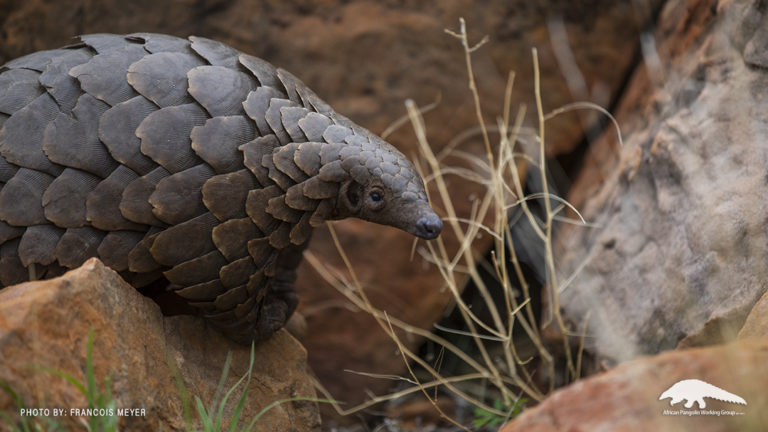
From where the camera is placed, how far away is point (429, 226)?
2.45m

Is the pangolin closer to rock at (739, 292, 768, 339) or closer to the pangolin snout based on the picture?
the pangolin snout

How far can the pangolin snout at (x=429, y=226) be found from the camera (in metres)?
2.45

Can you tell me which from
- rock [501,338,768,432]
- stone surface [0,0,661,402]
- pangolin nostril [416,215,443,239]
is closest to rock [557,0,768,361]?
Answer: stone surface [0,0,661,402]

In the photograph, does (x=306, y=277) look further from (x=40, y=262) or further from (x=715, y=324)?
(x=715, y=324)

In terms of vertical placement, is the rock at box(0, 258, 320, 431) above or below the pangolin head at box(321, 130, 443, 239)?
below

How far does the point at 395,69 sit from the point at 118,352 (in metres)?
2.30

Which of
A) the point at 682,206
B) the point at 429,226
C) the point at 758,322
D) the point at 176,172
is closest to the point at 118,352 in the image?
the point at 176,172

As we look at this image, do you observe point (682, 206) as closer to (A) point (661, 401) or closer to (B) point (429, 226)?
(B) point (429, 226)

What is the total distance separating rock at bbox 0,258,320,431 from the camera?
1958 mm

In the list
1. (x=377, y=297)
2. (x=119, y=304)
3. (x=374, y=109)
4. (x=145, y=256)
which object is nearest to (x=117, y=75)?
(x=145, y=256)

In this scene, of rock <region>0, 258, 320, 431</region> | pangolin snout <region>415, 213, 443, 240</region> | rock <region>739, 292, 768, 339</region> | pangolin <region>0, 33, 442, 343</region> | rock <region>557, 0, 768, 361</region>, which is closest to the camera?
rock <region>0, 258, 320, 431</region>

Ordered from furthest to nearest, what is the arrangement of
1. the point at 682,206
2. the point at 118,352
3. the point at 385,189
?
the point at 682,206, the point at 385,189, the point at 118,352

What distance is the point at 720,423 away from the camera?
1615 mm

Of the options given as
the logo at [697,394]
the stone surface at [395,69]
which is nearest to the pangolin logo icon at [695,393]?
the logo at [697,394]
